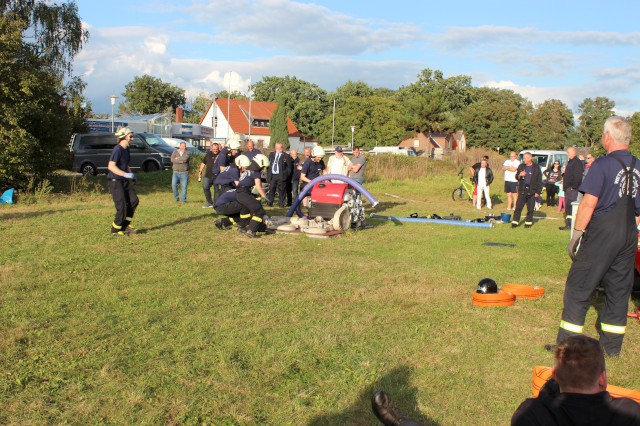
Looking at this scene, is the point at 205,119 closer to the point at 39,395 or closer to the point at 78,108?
the point at 78,108

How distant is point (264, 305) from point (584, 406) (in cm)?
453

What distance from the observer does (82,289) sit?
284 inches

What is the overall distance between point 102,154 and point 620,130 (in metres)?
24.6

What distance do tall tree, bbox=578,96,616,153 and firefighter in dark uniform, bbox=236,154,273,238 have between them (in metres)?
86.1

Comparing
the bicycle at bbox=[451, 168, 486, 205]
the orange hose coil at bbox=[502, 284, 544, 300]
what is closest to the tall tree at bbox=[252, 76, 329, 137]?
the bicycle at bbox=[451, 168, 486, 205]

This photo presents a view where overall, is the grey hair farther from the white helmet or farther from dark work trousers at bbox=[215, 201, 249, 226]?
the white helmet

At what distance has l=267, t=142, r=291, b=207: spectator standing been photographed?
58.0ft

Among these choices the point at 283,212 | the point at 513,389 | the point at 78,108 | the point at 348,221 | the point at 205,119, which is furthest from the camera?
the point at 205,119

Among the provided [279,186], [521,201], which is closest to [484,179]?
[521,201]

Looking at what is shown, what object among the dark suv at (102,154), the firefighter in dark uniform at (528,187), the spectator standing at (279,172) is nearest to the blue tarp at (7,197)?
the spectator standing at (279,172)

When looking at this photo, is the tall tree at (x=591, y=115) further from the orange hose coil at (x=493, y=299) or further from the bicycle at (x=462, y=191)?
the orange hose coil at (x=493, y=299)

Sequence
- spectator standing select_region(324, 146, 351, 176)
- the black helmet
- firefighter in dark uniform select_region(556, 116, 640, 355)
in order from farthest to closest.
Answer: spectator standing select_region(324, 146, 351, 176), the black helmet, firefighter in dark uniform select_region(556, 116, 640, 355)

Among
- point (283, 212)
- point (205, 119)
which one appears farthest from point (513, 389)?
point (205, 119)

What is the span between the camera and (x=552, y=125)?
293 feet
